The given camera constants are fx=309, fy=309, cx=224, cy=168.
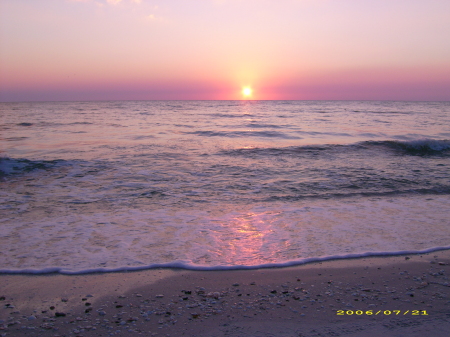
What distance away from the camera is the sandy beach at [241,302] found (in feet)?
8.57

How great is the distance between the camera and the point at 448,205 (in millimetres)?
6195

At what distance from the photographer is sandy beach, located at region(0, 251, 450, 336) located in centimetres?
261

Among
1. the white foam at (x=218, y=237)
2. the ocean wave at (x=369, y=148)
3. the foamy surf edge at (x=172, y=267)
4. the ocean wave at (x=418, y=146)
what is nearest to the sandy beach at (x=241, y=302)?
the foamy surf edge at (x=172, y=267)

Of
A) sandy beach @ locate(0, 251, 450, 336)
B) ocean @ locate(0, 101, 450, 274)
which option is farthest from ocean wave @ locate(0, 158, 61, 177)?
sandy beach @ locate(0, 251, 450, 336)

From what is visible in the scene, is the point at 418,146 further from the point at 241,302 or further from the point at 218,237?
the point at 241,302

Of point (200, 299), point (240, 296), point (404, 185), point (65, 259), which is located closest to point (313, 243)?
point (240, 296)

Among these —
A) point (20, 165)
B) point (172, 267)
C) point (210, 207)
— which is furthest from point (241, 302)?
point (20, 165)

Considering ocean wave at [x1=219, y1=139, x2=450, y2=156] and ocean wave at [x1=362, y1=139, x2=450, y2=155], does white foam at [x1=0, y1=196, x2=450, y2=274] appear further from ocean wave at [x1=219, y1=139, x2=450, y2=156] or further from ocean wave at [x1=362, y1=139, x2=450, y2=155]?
ocean wave at [x1=362, y1=139, x2=450, y2=155]

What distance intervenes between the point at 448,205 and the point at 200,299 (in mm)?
5694

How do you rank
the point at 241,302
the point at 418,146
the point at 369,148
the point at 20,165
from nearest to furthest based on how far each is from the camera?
the point at 241,302 < the point at 20,165 < the point at 369,148 < the point at 418,146

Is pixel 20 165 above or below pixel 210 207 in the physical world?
above

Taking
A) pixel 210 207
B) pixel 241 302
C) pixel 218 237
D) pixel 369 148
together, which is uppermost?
pixel 369 148

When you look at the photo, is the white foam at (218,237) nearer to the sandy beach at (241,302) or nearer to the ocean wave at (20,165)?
the sandy beach at (241,302)

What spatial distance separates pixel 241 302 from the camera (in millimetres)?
3004
